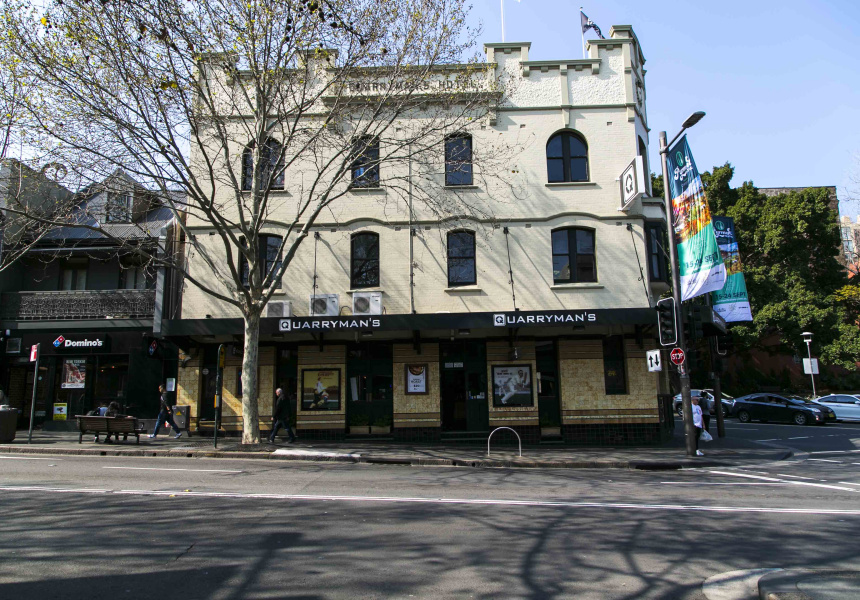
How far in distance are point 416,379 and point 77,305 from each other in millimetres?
12662

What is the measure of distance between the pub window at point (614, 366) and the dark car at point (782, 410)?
595 inches

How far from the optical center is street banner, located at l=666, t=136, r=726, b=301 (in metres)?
15.3

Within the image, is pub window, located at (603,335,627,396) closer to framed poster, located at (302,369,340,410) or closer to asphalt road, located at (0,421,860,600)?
asphalt road, located at (0,421,860,600)

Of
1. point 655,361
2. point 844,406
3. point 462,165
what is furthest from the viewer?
point 844,406

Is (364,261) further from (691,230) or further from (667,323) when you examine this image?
(691,230)

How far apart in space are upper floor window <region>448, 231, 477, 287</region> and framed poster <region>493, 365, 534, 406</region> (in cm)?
300

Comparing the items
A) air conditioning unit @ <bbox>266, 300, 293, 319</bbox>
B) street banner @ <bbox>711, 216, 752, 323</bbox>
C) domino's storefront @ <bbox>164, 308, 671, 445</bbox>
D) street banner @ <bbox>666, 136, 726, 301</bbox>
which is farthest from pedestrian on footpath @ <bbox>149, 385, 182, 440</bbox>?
street banner @ <bbox>711, 216, 752, 323</bbox>

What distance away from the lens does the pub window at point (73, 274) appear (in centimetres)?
2198

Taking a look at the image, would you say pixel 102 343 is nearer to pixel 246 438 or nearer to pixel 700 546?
pixel 246 438

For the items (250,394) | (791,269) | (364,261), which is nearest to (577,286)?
(364,261)

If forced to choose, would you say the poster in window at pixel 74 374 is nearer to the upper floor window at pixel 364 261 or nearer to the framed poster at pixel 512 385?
the upper floor window at pixel 364 261

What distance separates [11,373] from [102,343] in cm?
437

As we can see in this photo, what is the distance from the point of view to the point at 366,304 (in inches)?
725

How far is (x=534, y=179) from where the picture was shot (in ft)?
62.7
